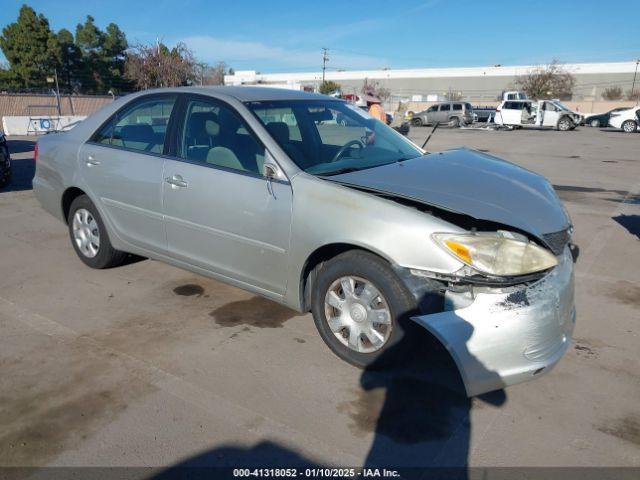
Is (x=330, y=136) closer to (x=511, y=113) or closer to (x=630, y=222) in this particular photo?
(x=630, y=222)

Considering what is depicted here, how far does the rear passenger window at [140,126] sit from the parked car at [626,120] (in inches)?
1262

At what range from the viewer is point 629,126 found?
29953 millimetres

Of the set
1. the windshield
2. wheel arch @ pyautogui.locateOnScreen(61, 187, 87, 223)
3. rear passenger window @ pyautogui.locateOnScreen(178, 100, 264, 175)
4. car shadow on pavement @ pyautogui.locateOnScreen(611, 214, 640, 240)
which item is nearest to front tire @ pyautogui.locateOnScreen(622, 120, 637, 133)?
car shadow on pavement @ pyautogui.locateOnScreen(611, 214, 640, 240)

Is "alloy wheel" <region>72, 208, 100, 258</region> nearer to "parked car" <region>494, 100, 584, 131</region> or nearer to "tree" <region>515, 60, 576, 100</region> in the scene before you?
"parked car" <region>494, 100, 584, 131</region>

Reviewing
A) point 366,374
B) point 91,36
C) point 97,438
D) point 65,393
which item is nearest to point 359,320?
point 366,374

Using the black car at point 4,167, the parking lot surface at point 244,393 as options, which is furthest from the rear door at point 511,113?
the parking lot surface at point 244,393

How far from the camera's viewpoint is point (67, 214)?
501 cm

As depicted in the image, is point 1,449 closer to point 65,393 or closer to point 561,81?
point 65,393

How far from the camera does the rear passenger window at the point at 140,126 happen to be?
13.4ft

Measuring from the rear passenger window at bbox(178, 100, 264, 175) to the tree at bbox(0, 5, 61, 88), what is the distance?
1974 inches

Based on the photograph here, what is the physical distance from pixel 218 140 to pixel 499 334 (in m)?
2.37

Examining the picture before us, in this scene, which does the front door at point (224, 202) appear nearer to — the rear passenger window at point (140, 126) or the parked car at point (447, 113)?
the rear passenger window at point (140, 126)

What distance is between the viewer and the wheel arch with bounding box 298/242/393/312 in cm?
308

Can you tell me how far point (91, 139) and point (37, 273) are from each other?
138cm
